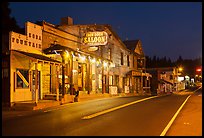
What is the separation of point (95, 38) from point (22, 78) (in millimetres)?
13118

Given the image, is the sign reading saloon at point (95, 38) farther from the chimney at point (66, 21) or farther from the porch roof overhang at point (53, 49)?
the porch roof overhang at point (53, 49)

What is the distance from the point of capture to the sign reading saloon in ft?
118

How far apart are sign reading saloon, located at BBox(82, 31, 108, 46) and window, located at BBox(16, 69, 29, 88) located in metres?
11.4

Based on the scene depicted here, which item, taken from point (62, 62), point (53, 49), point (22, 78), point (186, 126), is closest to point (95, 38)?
point (53, 49)

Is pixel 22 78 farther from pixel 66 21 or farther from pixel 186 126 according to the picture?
pixel 66 21

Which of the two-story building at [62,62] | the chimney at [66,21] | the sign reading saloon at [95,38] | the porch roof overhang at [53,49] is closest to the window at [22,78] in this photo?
the two-story building at [62,62]

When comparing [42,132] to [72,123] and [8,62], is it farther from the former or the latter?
[8,62]

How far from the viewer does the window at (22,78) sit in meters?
24.6

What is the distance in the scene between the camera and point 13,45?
24.7m

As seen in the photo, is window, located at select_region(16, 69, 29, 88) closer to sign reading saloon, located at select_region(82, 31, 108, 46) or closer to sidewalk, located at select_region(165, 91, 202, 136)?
sign reading saloon, located at select_region(82, 31, 108, 46)

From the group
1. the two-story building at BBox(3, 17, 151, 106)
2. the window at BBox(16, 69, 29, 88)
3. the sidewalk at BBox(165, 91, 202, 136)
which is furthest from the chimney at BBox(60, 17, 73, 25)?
the sidewalk at BBox(165, 91, 202, 136)

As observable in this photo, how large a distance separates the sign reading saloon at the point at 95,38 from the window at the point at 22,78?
37.5ft

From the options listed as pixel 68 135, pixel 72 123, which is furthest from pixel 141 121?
pixel 68 135

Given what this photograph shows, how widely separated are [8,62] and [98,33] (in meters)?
14.8
